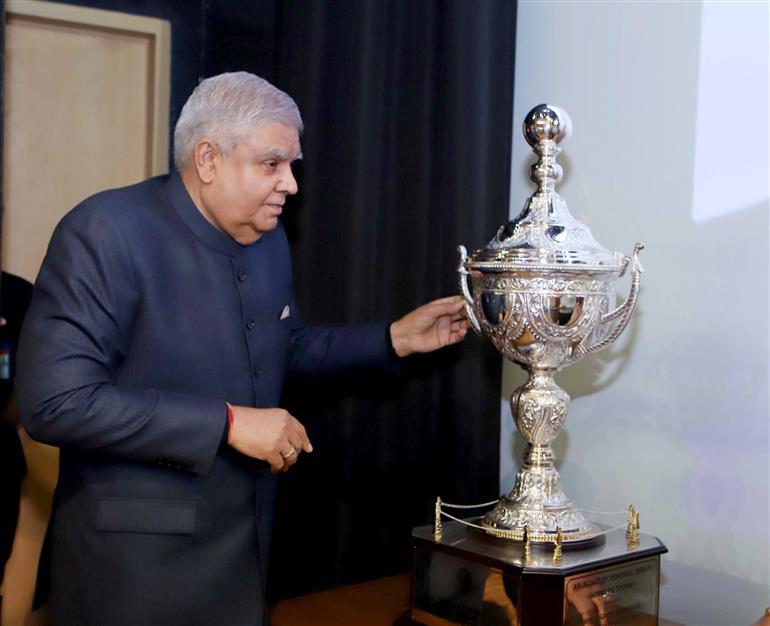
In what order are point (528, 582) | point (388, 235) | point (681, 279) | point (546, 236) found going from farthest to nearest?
point (388, 235)
point (681, 279)
point (546, 236)
point (528, 582)

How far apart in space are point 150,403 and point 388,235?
0.72 meters

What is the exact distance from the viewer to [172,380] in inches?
60.1

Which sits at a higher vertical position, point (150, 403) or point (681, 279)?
point (681, 279)

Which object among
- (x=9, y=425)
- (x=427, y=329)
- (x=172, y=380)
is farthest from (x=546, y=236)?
(x=9, y=425)

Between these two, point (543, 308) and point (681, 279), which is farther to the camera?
point (681, 279)

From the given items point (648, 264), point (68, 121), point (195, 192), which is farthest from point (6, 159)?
point (648, 264)

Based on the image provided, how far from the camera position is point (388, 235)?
1.97 m

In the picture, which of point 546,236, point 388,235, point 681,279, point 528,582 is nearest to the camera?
point 528,582

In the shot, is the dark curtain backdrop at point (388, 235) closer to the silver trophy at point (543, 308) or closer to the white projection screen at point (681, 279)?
the white projection screen at point (681, 279)

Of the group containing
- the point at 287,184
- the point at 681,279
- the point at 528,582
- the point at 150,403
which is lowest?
the point at 528,582

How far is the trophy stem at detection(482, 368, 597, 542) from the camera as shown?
153 centimetres

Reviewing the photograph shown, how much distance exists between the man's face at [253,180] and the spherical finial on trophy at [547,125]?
0.38 meters

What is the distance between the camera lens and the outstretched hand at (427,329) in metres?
1.77

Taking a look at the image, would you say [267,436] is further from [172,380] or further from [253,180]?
[253,180]
